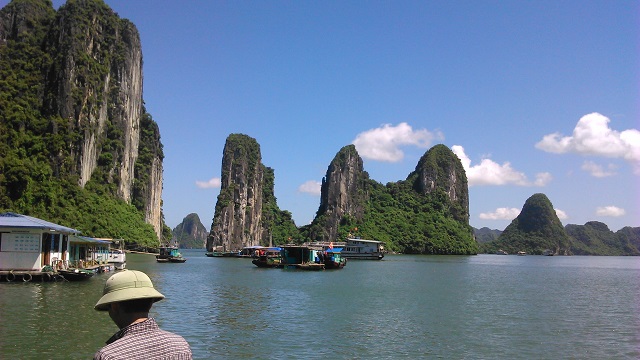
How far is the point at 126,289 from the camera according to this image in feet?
13.5

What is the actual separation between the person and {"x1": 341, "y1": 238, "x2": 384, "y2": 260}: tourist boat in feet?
311

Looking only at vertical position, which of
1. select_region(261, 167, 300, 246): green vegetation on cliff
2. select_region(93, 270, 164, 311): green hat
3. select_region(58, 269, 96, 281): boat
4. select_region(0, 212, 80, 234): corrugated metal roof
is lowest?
select_region(58, 269, 96, 281): boat

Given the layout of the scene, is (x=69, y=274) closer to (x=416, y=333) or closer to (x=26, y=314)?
(x=26, y=314)

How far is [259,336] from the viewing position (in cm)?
1994

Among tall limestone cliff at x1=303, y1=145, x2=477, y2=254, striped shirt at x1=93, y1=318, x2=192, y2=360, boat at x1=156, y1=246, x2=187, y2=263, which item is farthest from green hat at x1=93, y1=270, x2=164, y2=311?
tall limestone cliff at x1=303, y1=145, x2=477, y2=254

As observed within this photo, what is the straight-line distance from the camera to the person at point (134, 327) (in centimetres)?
389

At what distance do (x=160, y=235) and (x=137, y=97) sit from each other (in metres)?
30.3

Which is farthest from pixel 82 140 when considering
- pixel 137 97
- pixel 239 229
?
pixel 239 229

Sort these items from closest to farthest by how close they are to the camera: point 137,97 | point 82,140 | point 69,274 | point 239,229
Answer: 1. point 69,274
2. point 82,140
3. point 137,97
4. point 239,229

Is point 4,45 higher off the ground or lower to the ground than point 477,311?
higher

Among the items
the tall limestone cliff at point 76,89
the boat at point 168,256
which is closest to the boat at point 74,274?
the tall limestone cliff at point 76,89

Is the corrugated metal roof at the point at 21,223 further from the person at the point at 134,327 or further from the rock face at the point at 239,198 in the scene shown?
the rock face at the point at 239,198

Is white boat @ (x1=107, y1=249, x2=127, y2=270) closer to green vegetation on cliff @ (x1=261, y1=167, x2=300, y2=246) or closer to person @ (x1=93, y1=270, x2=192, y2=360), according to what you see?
person @ (x1=93, y1=270, x2=192, y2=360)

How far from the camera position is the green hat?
404 centimetres
